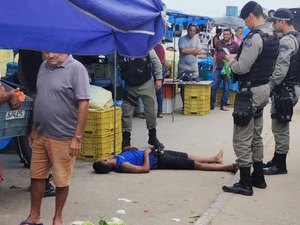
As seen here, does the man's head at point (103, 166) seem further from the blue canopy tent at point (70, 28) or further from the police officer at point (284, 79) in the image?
the blue canopy tent at point (70, 28)

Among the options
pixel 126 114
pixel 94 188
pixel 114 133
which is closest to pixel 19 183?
pixel 94 188

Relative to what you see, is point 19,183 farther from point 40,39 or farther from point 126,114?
point 40,39

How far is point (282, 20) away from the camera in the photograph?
7.03 meters

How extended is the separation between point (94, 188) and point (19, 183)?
903 millimetres

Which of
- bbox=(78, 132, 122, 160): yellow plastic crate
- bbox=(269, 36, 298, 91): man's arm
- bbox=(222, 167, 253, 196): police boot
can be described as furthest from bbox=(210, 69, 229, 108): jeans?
bbox=(222, 167, 253, 196): police boot

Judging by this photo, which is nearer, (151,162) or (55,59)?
(55,59)

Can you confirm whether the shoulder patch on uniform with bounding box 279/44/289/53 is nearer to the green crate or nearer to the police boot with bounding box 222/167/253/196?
the police boot with bounding box 222/167/253/196

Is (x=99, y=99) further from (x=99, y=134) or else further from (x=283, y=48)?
(x=283, y=48)

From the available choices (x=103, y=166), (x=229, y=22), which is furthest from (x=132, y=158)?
(x=229, y=22)

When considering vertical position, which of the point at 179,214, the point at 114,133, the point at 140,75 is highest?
the point at 140,75

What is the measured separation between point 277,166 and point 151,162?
1745 millimetres

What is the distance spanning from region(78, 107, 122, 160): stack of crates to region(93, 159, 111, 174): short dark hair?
699mm

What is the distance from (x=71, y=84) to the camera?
4.63 m

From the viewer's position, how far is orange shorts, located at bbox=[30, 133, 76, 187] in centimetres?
464
